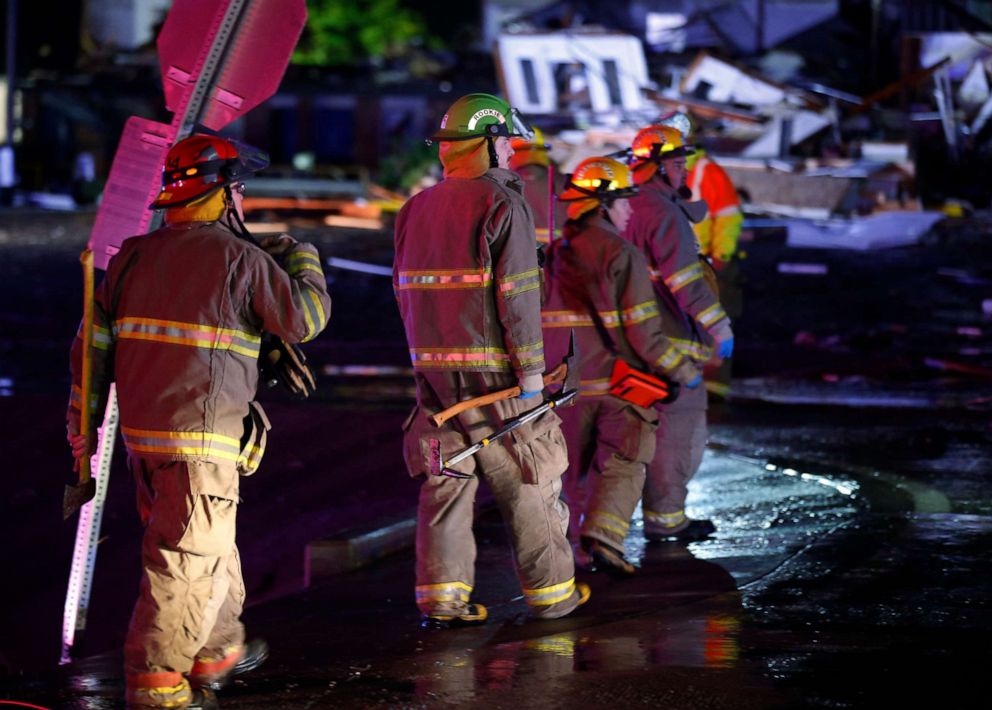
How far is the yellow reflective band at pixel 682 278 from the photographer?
6.85 meters

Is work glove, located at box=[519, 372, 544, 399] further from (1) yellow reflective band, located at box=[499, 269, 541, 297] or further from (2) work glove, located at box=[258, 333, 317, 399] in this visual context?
(2) work glove, located at box=[258, 333, 317, 399]

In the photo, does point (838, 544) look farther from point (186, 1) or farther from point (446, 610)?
point (186, 1)

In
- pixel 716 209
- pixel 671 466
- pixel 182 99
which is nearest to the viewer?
pixel 182 99

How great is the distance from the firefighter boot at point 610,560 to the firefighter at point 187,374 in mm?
2075

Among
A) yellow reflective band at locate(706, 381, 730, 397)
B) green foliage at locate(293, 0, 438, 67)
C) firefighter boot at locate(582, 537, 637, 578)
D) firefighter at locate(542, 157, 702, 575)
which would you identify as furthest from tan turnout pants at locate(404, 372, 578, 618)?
green foliage at locate(293, 0, 438, 67)

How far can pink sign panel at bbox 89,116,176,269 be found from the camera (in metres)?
5.77

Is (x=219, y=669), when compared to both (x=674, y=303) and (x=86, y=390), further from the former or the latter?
(x=674, y=303)

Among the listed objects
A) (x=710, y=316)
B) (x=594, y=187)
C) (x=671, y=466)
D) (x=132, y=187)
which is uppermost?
→ (x=132, y=187)

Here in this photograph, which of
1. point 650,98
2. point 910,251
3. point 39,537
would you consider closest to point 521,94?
point 650,98

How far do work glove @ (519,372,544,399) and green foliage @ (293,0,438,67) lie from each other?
44.7 metres

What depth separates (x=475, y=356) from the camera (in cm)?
532

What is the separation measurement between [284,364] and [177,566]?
75 centimetres

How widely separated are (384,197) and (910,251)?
13262 millimetres

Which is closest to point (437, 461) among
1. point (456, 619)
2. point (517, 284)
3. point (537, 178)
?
point (456, 619)
